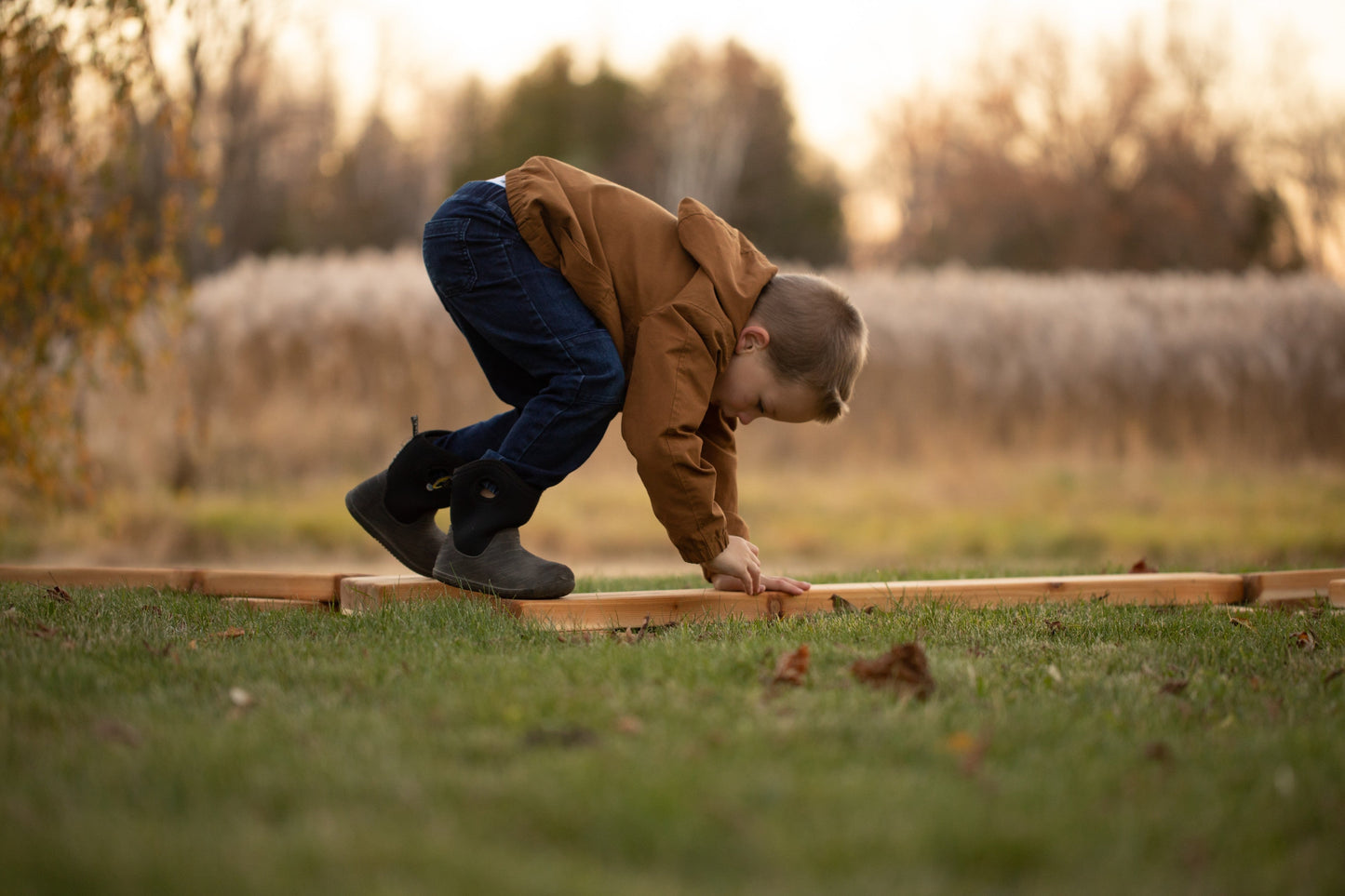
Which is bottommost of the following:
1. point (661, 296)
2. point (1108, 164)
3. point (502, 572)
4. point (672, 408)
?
point (502, 572)

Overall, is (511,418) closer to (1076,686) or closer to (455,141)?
(1076,686)

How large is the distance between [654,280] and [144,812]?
191 centimetres

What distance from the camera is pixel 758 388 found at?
2.97 metres

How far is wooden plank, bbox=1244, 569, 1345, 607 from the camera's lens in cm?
375

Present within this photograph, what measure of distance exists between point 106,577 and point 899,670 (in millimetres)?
2882

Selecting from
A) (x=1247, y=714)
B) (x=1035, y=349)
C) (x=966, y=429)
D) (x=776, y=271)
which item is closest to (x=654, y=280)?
(x=776, y=271)

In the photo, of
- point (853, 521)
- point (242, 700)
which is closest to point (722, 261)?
point (242, 700)

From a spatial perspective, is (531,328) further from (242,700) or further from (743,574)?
(242,700)

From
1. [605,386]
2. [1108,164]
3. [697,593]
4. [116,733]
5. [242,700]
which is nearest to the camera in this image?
[116,733]

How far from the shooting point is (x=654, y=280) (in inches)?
114

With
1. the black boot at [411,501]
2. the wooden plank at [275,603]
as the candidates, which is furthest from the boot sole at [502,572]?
the wooden plank at [275,603]

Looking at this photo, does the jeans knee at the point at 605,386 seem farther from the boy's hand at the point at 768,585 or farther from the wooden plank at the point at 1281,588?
the wooden plank at the point at 1281,588

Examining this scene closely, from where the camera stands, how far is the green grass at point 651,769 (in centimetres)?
123

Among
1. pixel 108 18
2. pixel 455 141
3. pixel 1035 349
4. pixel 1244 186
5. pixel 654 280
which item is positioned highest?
pixel 455 141
